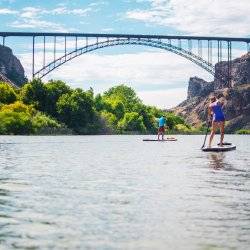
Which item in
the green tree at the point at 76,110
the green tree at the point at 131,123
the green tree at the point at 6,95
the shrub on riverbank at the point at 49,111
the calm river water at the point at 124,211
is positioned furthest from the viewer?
the green tree at the point at 131,123

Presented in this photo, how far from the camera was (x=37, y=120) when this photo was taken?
86.9 meters

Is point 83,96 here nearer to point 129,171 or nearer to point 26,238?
point 129,171

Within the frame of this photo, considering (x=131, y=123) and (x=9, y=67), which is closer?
(x=131, y=123)

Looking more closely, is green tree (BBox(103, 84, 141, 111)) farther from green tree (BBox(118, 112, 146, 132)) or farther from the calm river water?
the calm river water

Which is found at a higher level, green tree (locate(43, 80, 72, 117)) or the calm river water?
green tree (locate(43, 80, 72, 117))

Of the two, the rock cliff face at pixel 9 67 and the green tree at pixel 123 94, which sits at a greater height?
the rock cliff face at pixel 9 67

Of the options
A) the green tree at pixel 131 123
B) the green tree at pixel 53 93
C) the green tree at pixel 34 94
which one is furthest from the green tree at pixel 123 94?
the green tree at pixel 34 94

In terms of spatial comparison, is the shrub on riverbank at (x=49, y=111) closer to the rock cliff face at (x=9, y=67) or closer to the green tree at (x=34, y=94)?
the green tree at (x=34, y=94)

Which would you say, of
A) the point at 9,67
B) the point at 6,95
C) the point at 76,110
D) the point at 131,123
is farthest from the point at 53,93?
the point at 9,67

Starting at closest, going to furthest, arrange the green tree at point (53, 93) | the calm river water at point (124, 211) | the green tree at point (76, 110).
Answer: the calm river water at point (124, 211), the green tree at point (76, 110), the green tree at point (53, 93)

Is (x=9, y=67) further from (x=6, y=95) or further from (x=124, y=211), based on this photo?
(x=124, y=211)

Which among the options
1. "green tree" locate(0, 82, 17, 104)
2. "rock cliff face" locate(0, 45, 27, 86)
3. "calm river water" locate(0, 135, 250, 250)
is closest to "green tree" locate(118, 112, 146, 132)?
"green tree" locate(0, 82, 17, 104)

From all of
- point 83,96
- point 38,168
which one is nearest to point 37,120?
point 83,96

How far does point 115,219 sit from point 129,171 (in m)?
7.79
